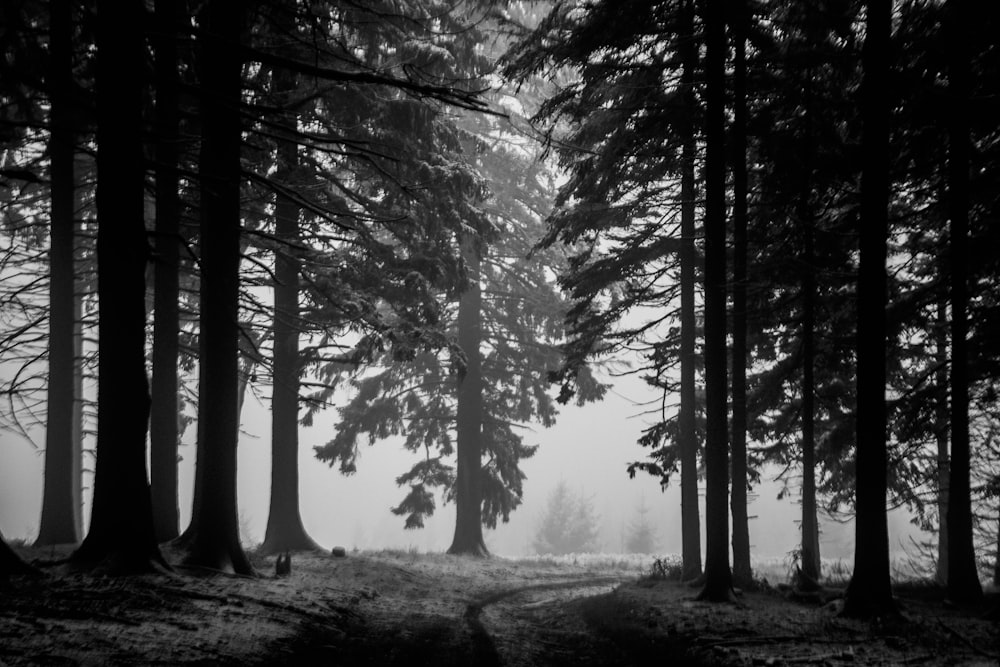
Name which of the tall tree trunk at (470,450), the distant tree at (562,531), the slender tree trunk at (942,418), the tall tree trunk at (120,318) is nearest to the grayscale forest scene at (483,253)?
the tall tree trunk at (120,318)

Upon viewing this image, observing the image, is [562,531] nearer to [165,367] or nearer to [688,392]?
[688,392]

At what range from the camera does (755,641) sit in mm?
7453

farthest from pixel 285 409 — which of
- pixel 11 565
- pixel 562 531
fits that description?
pixel 562 531

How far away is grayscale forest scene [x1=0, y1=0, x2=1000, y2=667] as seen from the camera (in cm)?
764

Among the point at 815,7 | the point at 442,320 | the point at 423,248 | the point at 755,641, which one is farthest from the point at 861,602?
the point at 442,320

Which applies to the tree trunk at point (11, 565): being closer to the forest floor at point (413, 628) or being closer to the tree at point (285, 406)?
the forest floor at point (413, 628)

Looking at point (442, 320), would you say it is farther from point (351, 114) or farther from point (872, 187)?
point (872, 187)

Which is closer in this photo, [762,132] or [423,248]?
[762,132]

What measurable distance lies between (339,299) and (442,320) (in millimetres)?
9615

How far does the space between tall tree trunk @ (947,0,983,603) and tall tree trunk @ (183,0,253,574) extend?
1115cm

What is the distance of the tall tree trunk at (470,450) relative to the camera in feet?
79.7

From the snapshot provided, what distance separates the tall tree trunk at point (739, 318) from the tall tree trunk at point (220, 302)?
29.0 feet

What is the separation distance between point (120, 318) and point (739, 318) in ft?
35.3

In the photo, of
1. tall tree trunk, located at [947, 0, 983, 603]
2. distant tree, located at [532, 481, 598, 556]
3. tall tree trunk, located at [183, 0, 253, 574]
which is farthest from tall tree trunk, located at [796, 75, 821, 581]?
distant tree, located at [532, 481, 598, 556]
